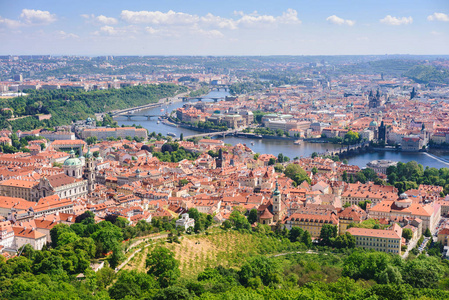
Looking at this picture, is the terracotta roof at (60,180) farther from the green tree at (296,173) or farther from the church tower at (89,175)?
the green tree at (296,173)

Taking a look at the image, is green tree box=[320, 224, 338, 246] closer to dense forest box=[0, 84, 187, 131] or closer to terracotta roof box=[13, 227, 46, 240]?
terracotta roof box=[13, 227, 46, 240]

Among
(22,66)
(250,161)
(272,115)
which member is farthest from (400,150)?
(22,66)

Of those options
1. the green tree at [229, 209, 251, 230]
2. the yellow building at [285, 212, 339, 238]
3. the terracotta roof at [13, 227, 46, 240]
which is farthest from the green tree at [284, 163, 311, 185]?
the terracotta roof at [13, 227, 46, 240]

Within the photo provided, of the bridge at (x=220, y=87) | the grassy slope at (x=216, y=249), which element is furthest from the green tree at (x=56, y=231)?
the bridge at (x=220, y=87)

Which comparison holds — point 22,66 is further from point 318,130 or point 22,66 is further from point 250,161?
point 250,161

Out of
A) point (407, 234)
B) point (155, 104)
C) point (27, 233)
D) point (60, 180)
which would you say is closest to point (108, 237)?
point (27, 233)

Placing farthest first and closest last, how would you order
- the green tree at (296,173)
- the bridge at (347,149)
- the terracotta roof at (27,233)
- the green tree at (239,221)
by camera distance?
the bridge at (347,149) < the green tree at (296,173) < the green tree at (239,221) < the terracotta roof at (27,233)
